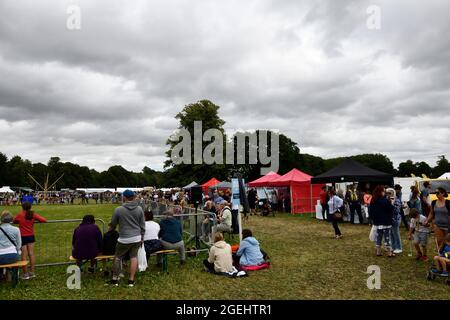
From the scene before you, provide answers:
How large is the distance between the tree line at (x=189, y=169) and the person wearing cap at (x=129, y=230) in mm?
25102

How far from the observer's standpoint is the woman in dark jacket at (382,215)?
9125 mm

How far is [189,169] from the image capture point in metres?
45.6

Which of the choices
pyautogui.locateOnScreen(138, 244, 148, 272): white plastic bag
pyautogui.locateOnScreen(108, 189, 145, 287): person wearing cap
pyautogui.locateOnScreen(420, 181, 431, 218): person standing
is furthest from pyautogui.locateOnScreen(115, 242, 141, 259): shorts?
pyautogui.locateOnScreen(420, 181, 431, 218): person standing

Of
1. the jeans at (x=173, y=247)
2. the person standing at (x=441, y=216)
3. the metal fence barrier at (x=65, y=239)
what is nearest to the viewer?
the person standing at (x=441, y=216)

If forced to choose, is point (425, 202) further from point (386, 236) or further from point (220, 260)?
point (220, 260)

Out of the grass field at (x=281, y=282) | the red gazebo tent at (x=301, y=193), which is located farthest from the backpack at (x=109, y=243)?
the red gazebo tent at (x=301, y=193)

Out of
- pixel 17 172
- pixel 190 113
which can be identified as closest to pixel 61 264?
pixel 190 113

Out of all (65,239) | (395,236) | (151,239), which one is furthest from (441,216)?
(65,239)

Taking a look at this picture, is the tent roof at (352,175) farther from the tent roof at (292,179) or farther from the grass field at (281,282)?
the grass field at (281,282)

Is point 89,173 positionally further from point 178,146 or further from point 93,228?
point 93,228

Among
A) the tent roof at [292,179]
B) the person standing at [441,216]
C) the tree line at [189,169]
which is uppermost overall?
the tree line at [189,169]

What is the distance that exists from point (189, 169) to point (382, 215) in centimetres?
3746

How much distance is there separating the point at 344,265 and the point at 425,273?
166cm
